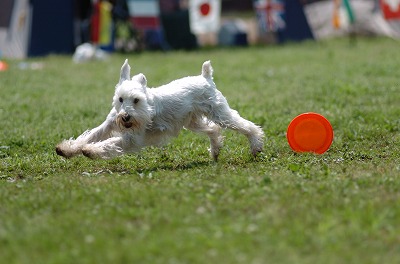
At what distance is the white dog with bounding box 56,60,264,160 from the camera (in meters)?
8.02

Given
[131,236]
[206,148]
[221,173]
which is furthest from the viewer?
[206,148]

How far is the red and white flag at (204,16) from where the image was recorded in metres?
25.7

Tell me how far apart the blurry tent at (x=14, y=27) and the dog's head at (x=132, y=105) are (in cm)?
1679

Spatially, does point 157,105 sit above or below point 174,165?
above

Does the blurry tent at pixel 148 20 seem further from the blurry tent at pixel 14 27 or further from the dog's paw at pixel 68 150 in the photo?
the dog's paw at pixel 68 150

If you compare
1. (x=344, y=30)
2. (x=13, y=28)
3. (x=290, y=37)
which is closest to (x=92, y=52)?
(x=13, y=28)

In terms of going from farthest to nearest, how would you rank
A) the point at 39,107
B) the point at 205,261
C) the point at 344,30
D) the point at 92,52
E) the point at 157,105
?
the point at 344,30 → the point at 92,52 → the point at 39,107 → the point at 157,105 → the point at 205,261

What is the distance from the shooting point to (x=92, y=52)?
22234 millimetres

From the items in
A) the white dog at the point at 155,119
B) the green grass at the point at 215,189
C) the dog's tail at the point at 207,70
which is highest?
the dog's tail at the point at 207,70

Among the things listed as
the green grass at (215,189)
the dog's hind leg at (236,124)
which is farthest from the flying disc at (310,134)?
the dog's hind leg at (236,124)

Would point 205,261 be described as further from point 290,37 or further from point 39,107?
point 290,37

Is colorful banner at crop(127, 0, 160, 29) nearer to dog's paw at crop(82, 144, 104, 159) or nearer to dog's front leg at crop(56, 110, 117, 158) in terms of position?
dog's front leg at crop(56, 110, 117, 158)

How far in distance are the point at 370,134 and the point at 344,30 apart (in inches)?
731

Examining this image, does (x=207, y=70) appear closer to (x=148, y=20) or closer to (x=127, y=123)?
(x=127, y=123)
